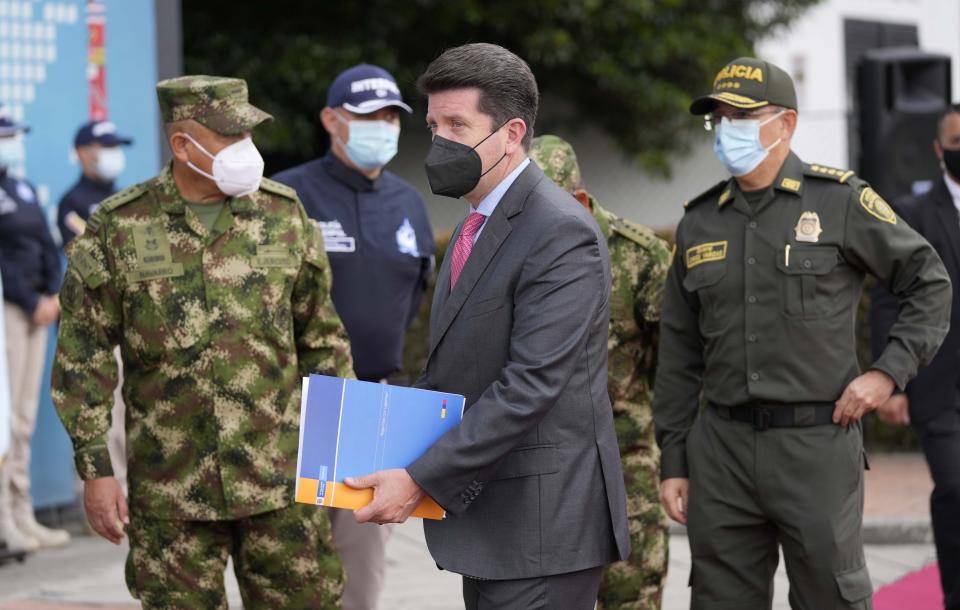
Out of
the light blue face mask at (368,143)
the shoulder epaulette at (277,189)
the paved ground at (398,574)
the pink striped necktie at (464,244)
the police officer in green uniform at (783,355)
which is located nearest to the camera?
the pink striped necktie at (464,244)

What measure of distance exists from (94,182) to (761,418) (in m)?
4.81

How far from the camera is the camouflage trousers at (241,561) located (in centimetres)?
439

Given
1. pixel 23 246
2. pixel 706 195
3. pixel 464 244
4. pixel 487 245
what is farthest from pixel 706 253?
pixel 23 246

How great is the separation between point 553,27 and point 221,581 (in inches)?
407

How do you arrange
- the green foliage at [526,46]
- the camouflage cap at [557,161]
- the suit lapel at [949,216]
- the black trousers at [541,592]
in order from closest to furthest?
the black trousers at [541,592] < the camouflage cap at [557,161] < the suit lapel at [949,216] < the green foliage at [526,46]

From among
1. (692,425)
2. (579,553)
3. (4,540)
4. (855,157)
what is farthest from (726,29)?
(579,553)

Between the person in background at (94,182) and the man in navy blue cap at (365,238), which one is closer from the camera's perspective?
the man in navy blue cap at (365,238)

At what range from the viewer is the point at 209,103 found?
4.53m

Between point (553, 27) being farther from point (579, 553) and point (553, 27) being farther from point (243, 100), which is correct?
point (579, 553)

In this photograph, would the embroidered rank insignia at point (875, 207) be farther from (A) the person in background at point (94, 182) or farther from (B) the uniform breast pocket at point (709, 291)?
(A) the person in background at point (94, 182)

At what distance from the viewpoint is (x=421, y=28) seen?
14.9m

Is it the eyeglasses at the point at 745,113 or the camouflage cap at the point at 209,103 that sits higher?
the camouflage cap at the point at 209,103

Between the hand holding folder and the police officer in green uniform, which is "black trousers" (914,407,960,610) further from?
the hand holding folder

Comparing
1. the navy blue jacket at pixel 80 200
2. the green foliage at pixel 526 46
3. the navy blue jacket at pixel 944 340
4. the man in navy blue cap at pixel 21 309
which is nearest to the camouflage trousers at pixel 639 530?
the navy blue jacket at pixel 944 340
